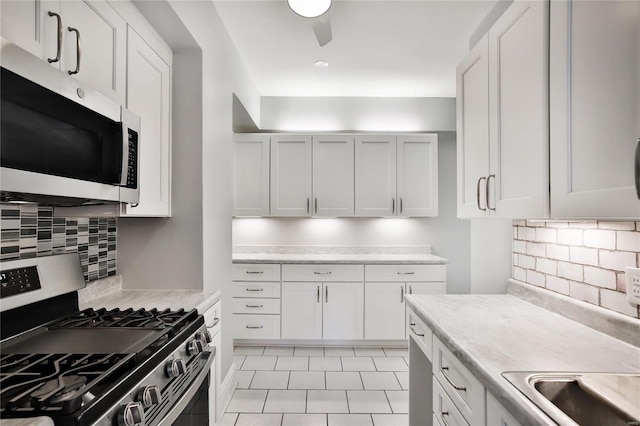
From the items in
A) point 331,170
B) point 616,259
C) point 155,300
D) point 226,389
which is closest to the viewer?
point 616,259

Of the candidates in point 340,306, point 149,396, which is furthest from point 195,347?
point 340,306

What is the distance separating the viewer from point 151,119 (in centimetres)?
188

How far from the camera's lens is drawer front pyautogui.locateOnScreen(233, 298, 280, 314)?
364 cm

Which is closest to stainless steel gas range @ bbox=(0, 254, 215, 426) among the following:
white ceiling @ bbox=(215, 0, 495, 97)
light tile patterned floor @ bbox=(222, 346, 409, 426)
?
light tile patterned floor @ bbox=(222, 346, 409, 426)

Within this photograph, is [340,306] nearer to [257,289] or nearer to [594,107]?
[257,289]

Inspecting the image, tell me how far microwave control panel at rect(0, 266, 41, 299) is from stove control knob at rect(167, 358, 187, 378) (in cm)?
63

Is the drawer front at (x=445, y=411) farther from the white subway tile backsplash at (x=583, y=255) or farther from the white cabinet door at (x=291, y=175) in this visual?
the white cabinet door at (x=291, y=175)

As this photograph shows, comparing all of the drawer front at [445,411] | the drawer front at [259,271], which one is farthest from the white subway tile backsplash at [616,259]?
the drawer front at [259,271]

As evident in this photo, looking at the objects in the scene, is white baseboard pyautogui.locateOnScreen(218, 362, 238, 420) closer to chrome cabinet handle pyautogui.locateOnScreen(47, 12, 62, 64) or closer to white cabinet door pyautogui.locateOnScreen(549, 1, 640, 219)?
chrome cabinet handle pyautogui.locateOnScreen(47, 12, 62, 64)

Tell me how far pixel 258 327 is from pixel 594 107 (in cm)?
333

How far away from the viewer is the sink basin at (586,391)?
3.05 feet

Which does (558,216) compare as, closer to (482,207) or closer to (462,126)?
(482,207)

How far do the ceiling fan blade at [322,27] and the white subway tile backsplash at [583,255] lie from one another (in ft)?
5.81

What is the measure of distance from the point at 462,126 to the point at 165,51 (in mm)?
1760
